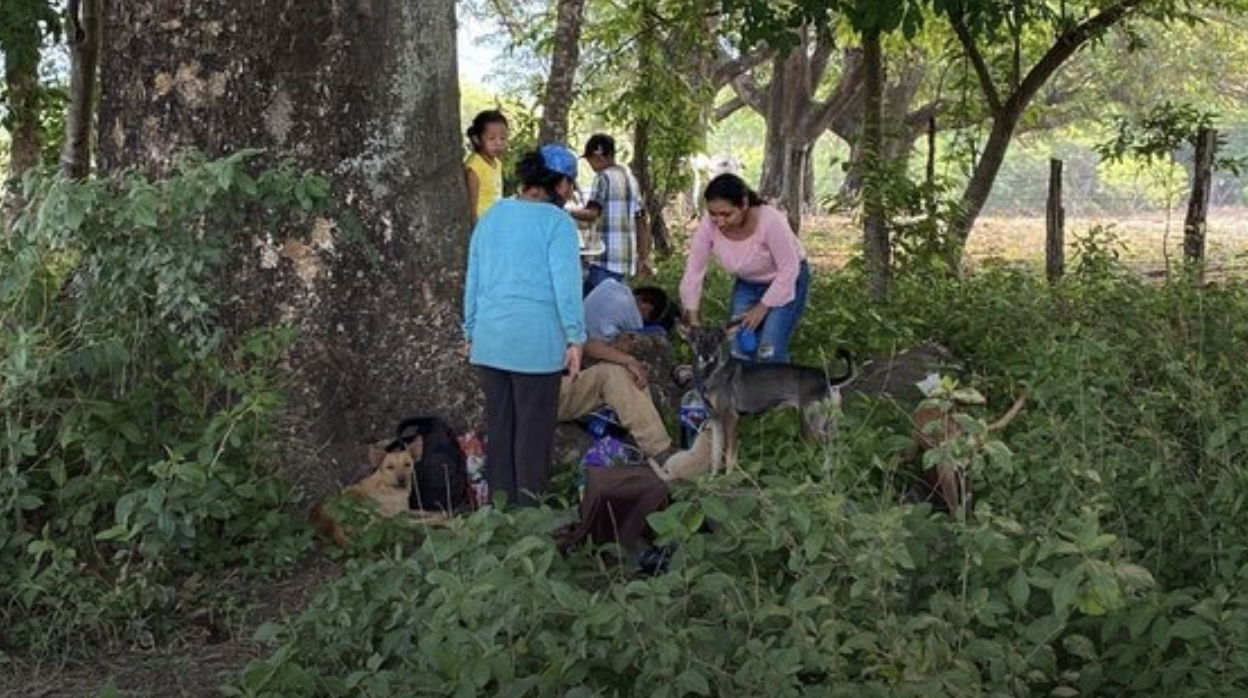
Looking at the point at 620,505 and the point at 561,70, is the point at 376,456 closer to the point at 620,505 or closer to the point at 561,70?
the point at 620,505

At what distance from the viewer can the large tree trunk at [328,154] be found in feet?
22.7

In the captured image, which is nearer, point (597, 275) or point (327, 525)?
point (327, 525)

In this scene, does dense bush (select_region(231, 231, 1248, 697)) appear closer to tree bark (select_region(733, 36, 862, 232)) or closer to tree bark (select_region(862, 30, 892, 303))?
tree bark (select_region(862, 30, 892, 303))

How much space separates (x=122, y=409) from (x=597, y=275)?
4.35 meters

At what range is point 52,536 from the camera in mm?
5512

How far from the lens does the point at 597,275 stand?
9633 millimetres

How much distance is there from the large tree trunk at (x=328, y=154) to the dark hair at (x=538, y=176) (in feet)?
3.11

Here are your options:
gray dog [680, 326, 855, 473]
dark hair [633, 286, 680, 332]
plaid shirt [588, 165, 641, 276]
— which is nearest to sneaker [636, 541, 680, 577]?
gray dog [680, 326, 855, 473]

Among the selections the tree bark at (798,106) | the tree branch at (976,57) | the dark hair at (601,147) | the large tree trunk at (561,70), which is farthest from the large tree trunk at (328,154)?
the tree bark at (798,106)

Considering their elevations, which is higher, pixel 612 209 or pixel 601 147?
pixel 601 147

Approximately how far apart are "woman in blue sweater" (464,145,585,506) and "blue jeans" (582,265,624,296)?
9.29 ft

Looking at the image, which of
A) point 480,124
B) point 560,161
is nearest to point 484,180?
point 480,124

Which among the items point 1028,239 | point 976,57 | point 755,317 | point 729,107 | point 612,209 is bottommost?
point 755,317

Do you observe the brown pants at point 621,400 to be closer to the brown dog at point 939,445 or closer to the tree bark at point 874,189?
the brown dog at point 939,445
